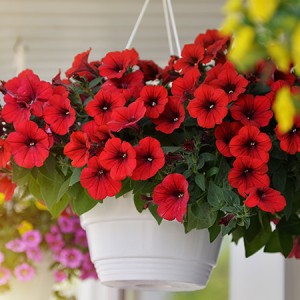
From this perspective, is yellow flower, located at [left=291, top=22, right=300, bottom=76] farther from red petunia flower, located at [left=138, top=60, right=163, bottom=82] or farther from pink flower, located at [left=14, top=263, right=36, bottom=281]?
pink flower, located at [left=14, top=263, right=36, bottom=281]

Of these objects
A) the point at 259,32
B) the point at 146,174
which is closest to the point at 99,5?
the point at 146,174

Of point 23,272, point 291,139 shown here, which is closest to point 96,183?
point 291,139

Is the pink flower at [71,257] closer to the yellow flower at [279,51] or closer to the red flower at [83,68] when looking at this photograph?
the red flower at [83,68]

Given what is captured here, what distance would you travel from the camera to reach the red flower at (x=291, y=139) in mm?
1040

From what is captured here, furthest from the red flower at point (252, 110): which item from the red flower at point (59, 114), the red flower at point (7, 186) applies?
the red flower at point (7, 186)

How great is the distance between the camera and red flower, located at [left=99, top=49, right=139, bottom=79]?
120 centimetres

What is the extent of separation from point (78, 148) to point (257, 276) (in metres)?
1.05

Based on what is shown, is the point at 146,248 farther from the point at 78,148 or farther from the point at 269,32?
the point at 269,32

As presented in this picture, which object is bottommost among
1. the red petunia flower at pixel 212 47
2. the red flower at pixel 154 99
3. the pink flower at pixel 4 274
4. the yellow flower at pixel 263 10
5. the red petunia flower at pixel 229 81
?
the yellow flower at pixel 263 10

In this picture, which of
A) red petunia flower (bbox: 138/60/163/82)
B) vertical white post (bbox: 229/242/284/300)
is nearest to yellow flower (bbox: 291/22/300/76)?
red petunia flower (bbox: 138/60/163/82)

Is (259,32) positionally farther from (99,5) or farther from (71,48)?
(71,48)

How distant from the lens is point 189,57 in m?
1.24

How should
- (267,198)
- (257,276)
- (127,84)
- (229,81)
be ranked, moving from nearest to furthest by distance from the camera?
(267,198) → (229,81) → (127,84) → (257,276)

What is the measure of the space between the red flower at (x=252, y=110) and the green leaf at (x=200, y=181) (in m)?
0.10
